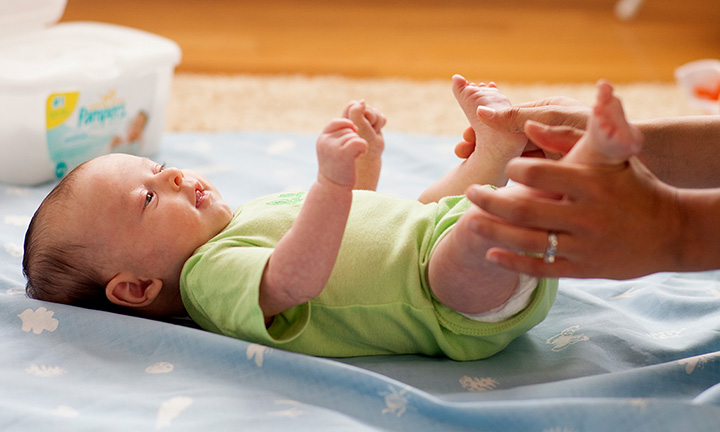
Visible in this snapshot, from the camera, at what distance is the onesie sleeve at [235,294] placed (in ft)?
2.68

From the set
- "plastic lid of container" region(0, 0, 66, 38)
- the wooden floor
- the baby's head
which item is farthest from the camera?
the wooden floor

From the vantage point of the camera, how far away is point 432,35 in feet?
9.39

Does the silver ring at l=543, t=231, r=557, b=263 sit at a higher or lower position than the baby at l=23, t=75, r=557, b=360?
higher

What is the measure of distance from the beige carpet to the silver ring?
1.24 m

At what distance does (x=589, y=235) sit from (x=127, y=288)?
22.2 inches

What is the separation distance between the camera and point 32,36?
1567mm

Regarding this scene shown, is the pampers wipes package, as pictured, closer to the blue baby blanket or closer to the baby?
the blue baby blanket

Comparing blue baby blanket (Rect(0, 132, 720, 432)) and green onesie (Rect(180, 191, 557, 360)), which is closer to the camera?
blue baby blanket (Rect(0, 132, 720, 432))

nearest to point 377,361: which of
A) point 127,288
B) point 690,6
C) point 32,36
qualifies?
point 127,288

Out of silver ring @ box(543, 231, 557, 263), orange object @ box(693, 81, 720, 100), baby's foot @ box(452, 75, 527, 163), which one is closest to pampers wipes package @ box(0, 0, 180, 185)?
baby's foot @ box(452, 75, 527, 163)

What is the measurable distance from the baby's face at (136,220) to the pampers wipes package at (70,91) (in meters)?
0.49

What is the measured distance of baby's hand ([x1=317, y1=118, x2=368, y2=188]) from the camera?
0.77m

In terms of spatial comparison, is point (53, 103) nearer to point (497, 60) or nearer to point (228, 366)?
point (228, 366)

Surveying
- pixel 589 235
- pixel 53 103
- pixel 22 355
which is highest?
pixel 589 235
